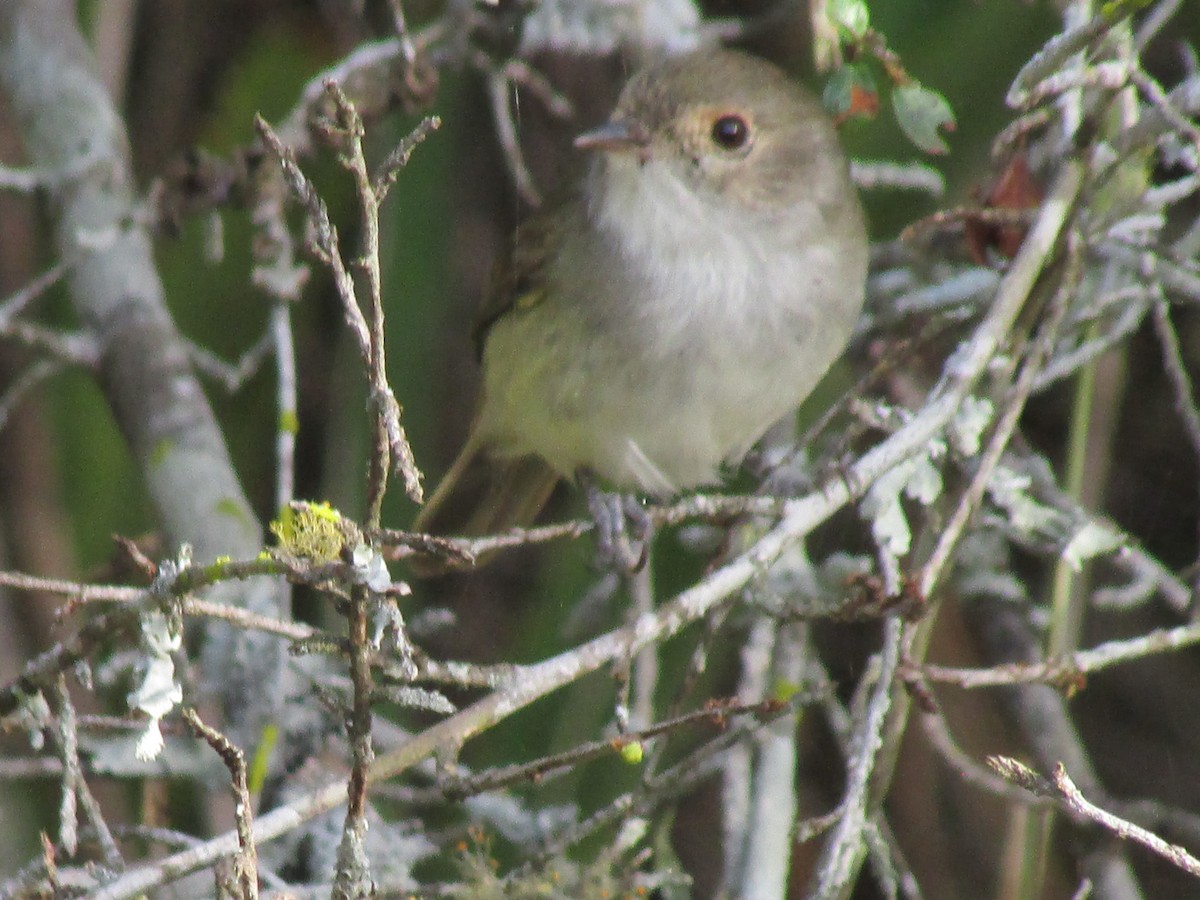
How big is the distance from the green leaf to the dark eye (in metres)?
0.41

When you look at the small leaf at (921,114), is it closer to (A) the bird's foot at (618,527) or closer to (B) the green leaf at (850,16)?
(B) the green leaf at (850,16)

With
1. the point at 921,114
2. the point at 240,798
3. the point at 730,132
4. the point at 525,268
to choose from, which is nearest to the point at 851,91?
the point at 921,114

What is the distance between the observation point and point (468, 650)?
4.15 m

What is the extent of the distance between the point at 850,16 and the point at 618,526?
3.67ft

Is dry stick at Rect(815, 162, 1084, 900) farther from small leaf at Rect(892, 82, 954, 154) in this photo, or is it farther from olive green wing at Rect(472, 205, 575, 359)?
olive green wing at Rect(472, 205, 575, 359)

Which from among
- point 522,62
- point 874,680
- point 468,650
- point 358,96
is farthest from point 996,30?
point 468,650

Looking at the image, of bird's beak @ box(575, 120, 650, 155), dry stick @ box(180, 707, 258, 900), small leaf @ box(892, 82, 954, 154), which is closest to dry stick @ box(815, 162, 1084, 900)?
small leaf @ box(892, 82, 954, 154)

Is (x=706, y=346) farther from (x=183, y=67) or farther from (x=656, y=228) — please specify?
(x=183, y=67)

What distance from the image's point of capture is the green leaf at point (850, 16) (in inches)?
95.0

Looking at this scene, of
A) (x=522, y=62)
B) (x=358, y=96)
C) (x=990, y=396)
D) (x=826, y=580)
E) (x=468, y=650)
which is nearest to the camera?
(x=990, y=396)

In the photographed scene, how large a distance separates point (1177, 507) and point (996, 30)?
1.33m

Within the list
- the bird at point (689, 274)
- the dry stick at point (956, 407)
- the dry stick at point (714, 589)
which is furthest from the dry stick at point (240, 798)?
the bird at point (689, 274)

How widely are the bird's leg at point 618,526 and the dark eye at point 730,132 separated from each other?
2.41 ft

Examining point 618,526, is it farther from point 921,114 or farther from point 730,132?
point 921,114
